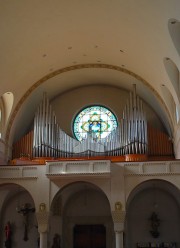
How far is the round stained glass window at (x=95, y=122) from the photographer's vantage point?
A: 22891 mm

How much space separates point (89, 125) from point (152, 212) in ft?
19.7

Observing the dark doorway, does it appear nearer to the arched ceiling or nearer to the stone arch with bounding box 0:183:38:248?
the stone arch with bounding box 0:183:38:248

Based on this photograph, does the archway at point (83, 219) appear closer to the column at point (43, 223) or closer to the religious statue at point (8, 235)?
the religious statue at point (8, 235)

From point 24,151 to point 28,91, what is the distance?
3.18 metres

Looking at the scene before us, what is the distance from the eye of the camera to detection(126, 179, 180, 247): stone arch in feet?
66.8

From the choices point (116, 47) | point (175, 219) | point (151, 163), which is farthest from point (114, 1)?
point (175, 219)

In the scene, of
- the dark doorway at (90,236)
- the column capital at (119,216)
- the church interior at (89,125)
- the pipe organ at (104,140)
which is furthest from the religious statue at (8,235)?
the column capital at (119,216)

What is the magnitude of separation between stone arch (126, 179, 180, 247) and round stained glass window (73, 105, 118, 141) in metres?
4.06

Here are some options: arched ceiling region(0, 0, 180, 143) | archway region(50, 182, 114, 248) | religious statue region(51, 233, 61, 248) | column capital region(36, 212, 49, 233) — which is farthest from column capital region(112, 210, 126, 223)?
arched ceiling region(0, 0, 180, 143)

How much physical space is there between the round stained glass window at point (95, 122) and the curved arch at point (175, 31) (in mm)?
8871

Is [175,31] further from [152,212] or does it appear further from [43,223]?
[152,212]

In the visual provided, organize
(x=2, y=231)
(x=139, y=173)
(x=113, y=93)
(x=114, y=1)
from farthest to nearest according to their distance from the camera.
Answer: (x=113, y=93) < (x=2, y=231) < (x=139, y=173) < (x=114, y=1)

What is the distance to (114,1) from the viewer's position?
14.9m

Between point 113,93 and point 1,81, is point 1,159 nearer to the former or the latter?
point 1,81
